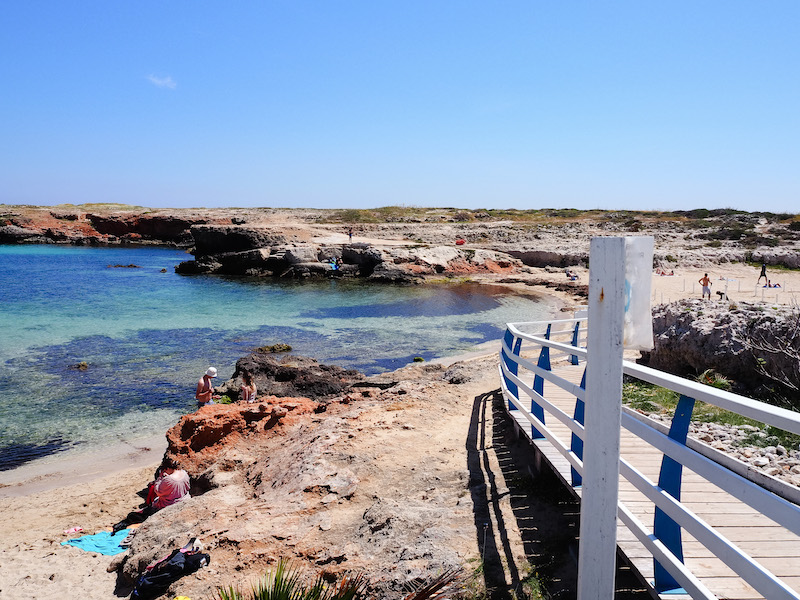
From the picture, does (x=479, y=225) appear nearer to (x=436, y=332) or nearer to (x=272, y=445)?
(x=436, y=332)

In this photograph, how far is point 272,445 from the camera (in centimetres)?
837

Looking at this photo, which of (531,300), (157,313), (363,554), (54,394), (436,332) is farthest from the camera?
(531,300)

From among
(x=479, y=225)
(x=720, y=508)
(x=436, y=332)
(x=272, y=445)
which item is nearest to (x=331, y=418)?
(x=272, y=445)

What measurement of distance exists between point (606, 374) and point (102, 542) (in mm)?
7323

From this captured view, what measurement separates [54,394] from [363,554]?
556 inches

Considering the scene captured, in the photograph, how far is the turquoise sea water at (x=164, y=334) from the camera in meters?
13.9

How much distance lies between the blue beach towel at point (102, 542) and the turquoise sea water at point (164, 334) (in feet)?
16.0

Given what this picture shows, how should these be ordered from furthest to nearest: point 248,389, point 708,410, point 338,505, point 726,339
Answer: point 248,389 < point 726,339 < point 708,410 < point 338,505

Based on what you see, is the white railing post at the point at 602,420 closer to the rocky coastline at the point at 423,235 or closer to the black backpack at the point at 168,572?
the black backpack at the point at 168,572

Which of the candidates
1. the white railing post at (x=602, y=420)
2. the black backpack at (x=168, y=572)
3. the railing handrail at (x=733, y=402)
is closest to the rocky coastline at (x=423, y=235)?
the railing handrail at (x=733, y=402)

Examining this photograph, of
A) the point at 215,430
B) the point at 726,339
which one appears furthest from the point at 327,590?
the point at 726,339

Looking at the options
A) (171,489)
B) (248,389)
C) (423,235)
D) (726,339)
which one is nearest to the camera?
(171,489)

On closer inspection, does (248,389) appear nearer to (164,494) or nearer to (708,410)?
(164,494)

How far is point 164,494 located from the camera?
25.2ft
